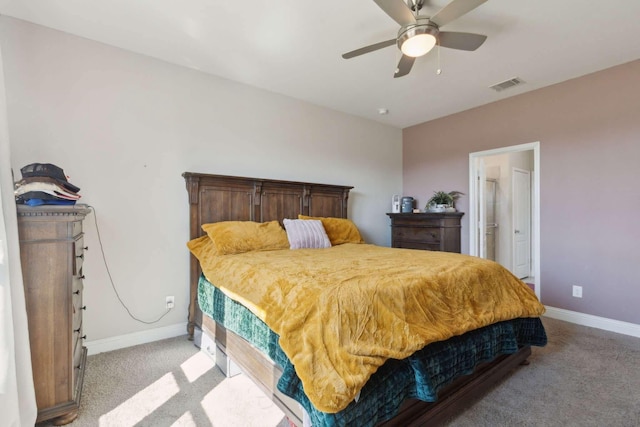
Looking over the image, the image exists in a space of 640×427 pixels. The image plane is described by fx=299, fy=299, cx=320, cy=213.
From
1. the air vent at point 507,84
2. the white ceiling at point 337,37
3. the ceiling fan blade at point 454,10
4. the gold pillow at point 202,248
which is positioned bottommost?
the gold pillow at point 202,248

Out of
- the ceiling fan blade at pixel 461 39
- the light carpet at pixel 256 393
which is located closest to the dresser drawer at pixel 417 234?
the light carpet at pixel 256 393

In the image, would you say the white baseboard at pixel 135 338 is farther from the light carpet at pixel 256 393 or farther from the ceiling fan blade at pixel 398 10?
the ceiling fan blade at pixel 398 10

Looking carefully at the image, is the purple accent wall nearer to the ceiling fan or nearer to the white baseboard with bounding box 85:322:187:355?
the ceiling fan

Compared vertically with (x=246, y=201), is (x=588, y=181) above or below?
above

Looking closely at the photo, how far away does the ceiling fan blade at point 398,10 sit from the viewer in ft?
5.75

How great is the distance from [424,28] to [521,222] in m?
4.62

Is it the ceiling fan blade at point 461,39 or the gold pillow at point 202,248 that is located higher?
the ceiling fan blade at point 461,39

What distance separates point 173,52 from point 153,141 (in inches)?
32.6

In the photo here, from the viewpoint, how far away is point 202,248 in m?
2.73

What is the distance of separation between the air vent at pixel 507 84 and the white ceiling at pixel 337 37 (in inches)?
3.7

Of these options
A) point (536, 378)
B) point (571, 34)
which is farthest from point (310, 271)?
point (571, 34)

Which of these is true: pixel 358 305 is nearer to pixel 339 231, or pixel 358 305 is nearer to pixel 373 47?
pixel 373 47

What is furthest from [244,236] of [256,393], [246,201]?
[256,393]

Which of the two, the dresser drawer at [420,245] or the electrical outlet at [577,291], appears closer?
the electrical outlet at [577,291]
